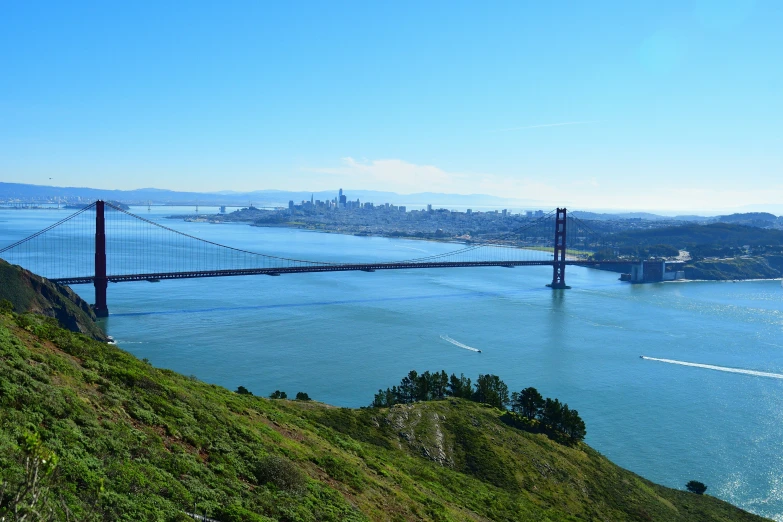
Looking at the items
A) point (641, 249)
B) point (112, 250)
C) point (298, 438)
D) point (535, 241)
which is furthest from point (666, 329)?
point (535, 241)

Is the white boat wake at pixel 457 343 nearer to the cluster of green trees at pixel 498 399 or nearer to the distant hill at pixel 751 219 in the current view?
the cluster of green trees at pixel 498 399

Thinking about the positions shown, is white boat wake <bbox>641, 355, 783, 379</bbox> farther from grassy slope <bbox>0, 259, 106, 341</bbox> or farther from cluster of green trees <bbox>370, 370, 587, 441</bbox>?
grassy slope <bbox>0, 259, 106, 341</bbox>

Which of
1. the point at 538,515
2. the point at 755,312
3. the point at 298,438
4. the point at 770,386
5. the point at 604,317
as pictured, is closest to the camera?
the point at 298,438

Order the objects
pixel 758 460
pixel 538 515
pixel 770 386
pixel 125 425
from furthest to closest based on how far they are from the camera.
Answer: pixel 770 386
pixel 758 460
pixel 538 515
pixel 125 425

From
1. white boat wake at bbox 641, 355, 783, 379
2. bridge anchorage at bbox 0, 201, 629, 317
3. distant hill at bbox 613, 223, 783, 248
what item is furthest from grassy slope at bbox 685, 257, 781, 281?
white boat wake at bbox 641, 355, 783, 379

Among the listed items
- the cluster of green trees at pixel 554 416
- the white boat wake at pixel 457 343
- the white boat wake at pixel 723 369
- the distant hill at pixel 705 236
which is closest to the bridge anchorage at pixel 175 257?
the distant hill at pixel 705 236

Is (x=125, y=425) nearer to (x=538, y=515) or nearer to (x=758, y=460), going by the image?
(x=538, y=515)
